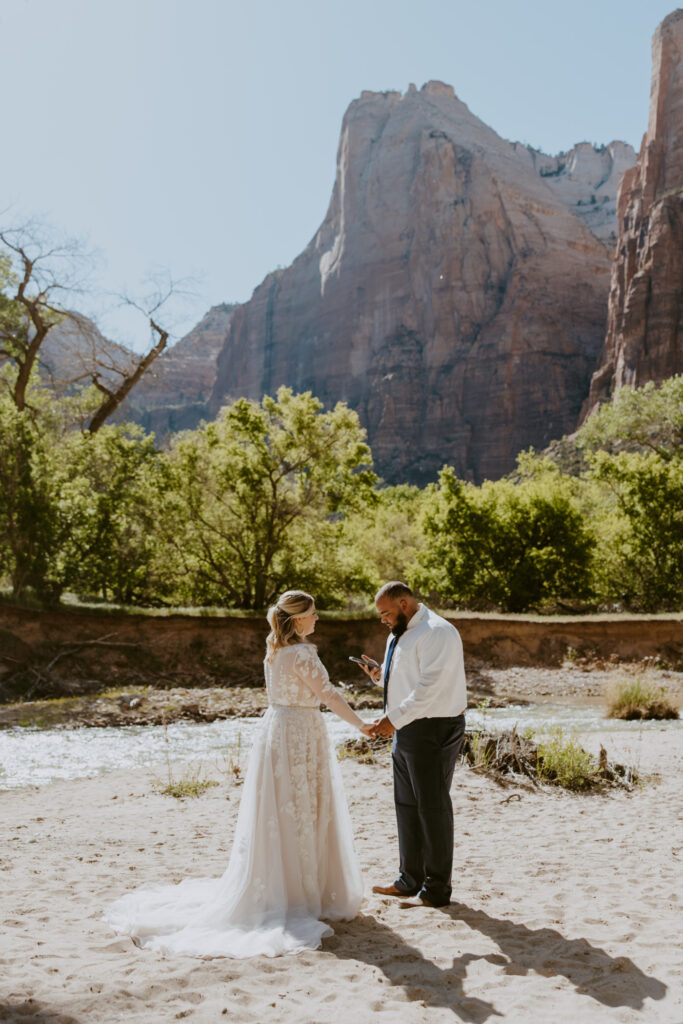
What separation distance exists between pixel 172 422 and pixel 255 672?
463 feet

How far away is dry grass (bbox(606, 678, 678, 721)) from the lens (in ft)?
49.9

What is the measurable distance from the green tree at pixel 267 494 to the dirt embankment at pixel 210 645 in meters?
2.63

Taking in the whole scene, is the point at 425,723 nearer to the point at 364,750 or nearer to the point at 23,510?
the point at 364,750

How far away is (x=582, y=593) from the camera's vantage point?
95.8 feet

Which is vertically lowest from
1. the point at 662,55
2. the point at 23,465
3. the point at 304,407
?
the point at 23,465

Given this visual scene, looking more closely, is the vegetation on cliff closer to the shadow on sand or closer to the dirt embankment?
Result: the dirt embankment

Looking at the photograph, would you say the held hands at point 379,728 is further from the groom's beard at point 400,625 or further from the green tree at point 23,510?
the green tree at point 23,510

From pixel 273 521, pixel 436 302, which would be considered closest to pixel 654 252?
pixel 436 302

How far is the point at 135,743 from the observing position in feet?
42.4

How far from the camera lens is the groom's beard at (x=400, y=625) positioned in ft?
16.1

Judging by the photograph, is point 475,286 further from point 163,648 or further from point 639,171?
point 163,648

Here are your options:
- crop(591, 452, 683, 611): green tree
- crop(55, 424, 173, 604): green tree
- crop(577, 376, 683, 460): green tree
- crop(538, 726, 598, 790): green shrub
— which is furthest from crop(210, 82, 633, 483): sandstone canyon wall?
crop(538, 726, 598, 790): green shrub

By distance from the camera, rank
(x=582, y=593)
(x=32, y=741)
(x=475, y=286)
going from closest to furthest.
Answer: (x=32, y=741)
(x=582, y=593)
(x=475, y=286)

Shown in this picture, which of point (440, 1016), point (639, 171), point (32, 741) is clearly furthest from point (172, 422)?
point (440, 1016)
